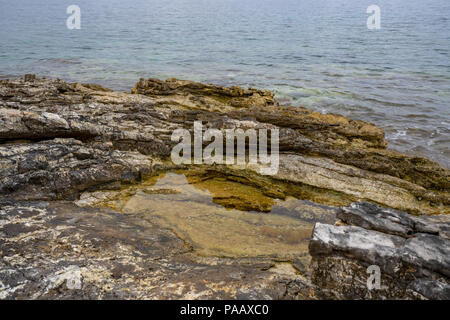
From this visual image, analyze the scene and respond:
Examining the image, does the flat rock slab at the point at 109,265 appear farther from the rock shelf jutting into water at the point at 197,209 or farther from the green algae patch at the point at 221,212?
the green algae patch at the point at 221,212

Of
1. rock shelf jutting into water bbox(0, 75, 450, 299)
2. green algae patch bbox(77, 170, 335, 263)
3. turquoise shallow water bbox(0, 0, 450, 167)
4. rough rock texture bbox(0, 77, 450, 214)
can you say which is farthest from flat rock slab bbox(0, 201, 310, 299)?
turquoise shallow water bbox(0, 0, 450, 167)

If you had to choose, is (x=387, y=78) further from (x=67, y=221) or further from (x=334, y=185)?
(x=67, y=221)

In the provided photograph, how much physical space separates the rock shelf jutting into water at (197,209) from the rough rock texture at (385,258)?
0.4 inches

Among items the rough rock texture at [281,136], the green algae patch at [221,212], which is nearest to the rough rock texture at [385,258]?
the green algae patch at [221,212]

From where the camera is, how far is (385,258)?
2814 millimetres

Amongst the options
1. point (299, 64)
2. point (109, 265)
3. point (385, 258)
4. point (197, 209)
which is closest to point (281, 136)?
point (197, 209)

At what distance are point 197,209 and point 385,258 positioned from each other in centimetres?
258

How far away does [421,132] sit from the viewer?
9391mm

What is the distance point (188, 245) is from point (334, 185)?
2.64 m

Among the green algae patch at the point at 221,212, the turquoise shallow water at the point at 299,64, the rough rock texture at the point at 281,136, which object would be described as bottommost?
the green algae patch at the point at 221,212

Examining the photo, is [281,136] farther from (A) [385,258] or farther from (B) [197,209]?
(A) [385,258]

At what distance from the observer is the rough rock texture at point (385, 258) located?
268 cm
